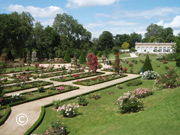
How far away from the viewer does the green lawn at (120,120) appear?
234 inches

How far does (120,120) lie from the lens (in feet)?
25.8

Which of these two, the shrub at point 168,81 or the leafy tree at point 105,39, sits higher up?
the leafy tree at point 105,39

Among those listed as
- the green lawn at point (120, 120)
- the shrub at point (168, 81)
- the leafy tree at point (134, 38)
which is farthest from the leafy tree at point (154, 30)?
the green lawn at point (120, 120)

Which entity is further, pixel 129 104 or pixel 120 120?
pixel 129 104

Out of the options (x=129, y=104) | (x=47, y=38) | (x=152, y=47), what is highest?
(x=47, y=38)

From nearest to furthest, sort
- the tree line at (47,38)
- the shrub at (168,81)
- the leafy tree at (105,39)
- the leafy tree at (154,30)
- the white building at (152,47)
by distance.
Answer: the shrub at (168,81)
the tree line at (47,38)
the white building at (152,47)
the leafy tree at (105,39)
the leafy tree at (154,30)

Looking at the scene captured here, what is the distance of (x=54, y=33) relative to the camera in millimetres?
53188

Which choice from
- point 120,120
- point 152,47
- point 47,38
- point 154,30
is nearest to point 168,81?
point 120,120

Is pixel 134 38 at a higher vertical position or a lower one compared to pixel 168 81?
higher

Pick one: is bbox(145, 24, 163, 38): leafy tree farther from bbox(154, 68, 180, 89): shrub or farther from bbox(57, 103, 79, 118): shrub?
bbox(57, 103, 79, 118): shrub

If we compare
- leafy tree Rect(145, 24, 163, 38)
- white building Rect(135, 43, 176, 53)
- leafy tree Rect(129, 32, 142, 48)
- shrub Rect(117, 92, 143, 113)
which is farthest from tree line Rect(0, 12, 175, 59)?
leafy tree Rect(145, 24, 163, 38)

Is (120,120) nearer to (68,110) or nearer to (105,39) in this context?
(68,110)

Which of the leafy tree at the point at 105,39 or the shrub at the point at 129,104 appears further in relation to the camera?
the leafy tree at the point at 105,39

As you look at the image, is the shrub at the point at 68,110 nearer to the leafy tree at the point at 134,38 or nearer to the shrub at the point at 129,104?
the shrub at the point at 129,104
